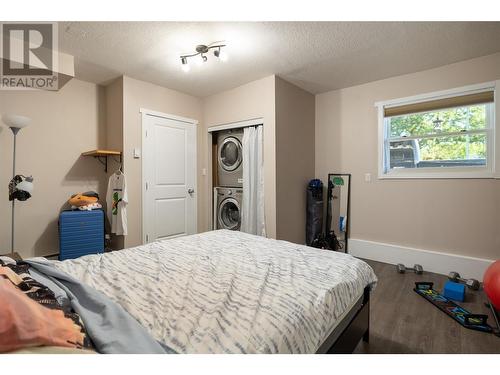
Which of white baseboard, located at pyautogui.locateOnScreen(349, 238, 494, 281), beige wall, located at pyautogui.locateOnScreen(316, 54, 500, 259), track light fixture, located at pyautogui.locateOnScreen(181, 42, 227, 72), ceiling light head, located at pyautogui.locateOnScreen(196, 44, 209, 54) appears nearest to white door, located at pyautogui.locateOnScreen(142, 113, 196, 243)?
track light fixture, located at pyautogui.locateOnScreen(181, 42, 227, 72)

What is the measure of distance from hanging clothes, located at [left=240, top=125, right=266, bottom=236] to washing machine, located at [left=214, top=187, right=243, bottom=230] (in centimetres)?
25

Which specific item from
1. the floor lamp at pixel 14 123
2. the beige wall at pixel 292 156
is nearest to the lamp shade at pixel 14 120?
the floor lamp at pixel 14 123

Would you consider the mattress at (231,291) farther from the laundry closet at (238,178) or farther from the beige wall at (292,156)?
the laundry closet at (238,178)

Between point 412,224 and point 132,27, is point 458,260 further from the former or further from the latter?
point 132,27

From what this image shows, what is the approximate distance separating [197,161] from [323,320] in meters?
3.40

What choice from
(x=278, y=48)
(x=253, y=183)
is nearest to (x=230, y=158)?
(x=253, y=183)

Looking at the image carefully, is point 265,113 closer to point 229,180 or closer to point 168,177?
point 229,180

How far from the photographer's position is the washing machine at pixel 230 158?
3863mm

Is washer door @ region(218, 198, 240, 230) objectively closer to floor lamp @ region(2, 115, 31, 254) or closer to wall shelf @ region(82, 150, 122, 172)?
wall shelf @ region(82, 150, 122, 172)

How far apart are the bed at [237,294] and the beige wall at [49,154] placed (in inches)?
83.9

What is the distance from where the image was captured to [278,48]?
2.55 meters

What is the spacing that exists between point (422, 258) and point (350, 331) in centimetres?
234

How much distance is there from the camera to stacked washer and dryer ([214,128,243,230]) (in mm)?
3879

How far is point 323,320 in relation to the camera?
1032 mm
